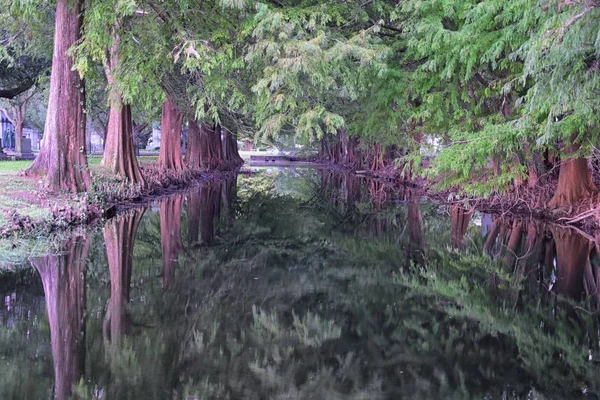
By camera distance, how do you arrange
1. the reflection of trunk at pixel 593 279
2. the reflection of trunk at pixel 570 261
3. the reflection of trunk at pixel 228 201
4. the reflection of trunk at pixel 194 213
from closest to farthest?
the reflection of trunk at pixel 593 279 < the reflection of trunk at pixel 570 261 < the reflection of trunk at pixel 194 213 < the reflection of trunk at pixel 228 201

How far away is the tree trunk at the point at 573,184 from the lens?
53.6 ft

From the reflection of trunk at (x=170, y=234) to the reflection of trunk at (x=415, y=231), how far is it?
4.64m

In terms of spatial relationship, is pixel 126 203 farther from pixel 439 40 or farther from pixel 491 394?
pixel 491 394

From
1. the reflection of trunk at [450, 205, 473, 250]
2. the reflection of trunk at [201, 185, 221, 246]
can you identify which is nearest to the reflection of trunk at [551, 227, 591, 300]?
the reflection of trunk at [450, 205, 473, 250]

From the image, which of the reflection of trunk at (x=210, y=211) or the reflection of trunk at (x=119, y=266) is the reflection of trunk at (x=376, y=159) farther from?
the reflection of trunk at (x=119, y=266)

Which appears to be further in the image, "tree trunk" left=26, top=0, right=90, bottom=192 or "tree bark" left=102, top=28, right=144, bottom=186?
"tree bark" left=102, top=28, right=144, bottom=186

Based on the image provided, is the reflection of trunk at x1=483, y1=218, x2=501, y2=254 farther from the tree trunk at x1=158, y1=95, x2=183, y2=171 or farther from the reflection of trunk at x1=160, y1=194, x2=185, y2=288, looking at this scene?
the tree trunk at x1=158, y1=95, x2=183, y2=171

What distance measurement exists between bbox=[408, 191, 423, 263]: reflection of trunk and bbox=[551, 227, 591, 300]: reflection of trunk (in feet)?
8.49

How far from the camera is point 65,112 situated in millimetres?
15352

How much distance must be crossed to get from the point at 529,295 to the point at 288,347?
4258 mm

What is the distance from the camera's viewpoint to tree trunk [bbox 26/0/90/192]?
15188 mm

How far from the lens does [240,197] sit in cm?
2452

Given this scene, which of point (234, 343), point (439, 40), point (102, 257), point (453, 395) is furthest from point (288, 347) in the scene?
point (439, 40)

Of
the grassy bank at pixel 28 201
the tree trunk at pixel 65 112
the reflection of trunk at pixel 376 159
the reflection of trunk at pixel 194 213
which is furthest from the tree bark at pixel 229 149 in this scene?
the grassy bank at pixel 28 201
